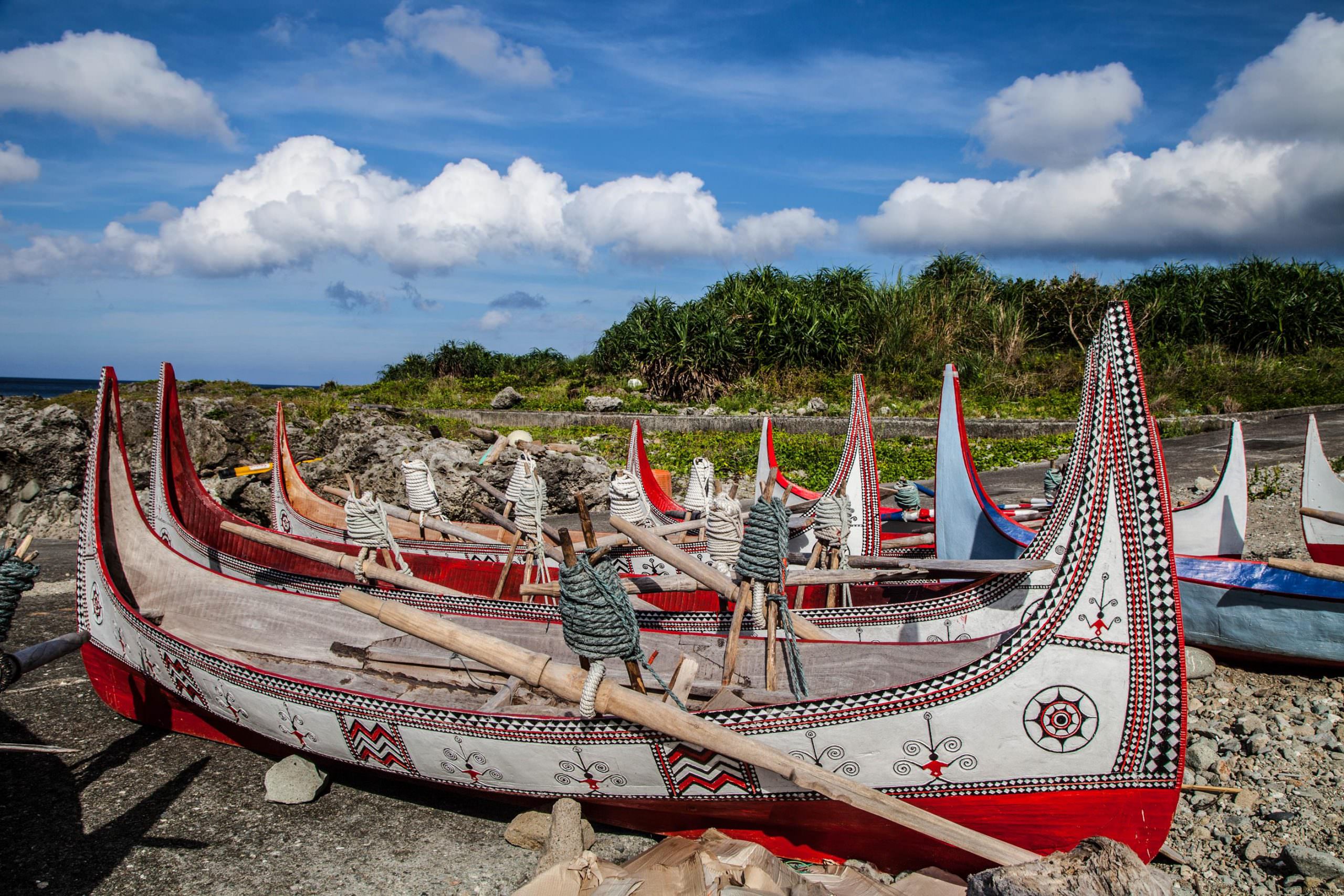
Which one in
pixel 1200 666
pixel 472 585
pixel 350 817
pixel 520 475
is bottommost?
pixel 350 817

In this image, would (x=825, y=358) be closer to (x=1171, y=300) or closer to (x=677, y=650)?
(x=1171, y=300)

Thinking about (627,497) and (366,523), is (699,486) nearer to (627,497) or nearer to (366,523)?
(627,497)

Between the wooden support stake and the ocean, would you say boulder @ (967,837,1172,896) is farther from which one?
the ocean

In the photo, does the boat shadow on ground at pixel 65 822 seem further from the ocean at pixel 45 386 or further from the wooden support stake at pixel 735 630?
the ocean at pixel 45 386

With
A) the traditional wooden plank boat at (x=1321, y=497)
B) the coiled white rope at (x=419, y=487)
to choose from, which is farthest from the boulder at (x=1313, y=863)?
the coiled white rope at (x=419, y=487)

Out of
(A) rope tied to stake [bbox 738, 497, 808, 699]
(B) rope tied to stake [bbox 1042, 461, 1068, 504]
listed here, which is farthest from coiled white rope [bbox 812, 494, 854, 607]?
(B) rope tied to stake [bbox 1042, 461, 1068, 504]

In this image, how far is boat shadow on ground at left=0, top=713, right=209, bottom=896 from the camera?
13.3 feet

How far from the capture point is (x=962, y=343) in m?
21.5

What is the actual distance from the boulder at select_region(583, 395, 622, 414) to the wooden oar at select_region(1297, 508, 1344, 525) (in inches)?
565

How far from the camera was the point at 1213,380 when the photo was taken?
17.6 m

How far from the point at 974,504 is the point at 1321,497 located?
3.52m

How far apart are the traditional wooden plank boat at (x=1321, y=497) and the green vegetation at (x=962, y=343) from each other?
998 centimetres

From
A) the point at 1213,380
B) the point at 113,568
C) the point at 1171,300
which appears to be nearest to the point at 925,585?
the point at 113,568

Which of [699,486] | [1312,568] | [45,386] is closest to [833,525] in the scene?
[699,486]
